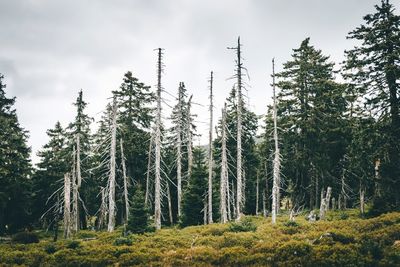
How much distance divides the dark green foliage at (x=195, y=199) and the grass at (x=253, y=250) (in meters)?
8.47

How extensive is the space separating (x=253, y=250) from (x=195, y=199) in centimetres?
1466

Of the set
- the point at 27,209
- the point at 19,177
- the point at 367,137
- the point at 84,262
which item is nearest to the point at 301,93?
the point at 367,137

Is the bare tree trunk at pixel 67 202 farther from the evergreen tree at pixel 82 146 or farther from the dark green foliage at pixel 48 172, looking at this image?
the dark green foliage at pixel 48 172

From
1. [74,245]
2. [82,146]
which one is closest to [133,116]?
[82,146]

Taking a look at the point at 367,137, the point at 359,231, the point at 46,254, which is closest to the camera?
the point at 359,231

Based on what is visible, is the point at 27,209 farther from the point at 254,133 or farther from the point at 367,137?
the point at 367,137

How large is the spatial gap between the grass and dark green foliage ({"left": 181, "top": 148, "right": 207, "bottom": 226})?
8.47 meters

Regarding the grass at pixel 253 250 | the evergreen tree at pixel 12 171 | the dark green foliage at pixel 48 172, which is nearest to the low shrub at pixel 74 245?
the grass at pixel 253 250

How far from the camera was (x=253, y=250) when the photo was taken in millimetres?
16828

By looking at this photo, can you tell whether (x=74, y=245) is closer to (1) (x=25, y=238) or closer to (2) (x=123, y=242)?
(2) (x=123, y=242)

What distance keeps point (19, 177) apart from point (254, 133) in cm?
2695

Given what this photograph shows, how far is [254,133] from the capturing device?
4384 centimetres

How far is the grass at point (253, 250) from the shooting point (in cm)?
1457

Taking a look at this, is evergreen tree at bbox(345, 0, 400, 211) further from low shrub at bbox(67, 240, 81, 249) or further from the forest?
low shrub at bbox(67, 240, 81, 249)
